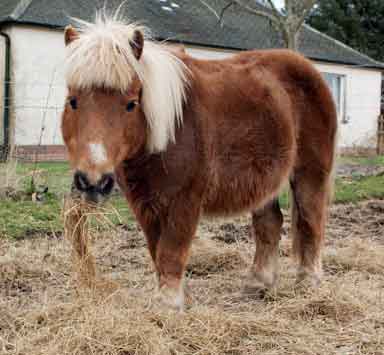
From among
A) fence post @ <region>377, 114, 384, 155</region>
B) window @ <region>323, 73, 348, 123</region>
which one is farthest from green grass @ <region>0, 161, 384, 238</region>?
window @ <region>323, 73, 348, 123</region>

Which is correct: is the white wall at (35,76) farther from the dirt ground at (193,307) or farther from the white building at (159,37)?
the dirt ground at (193,307)

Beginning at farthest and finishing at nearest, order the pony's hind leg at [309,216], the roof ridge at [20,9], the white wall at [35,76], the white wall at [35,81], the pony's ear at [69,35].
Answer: the roof ridge at [20,9], the white wall at [35,76], the white wall at [35,81], the pony's hind leg at [309,216], the pony's ear at [69,35]

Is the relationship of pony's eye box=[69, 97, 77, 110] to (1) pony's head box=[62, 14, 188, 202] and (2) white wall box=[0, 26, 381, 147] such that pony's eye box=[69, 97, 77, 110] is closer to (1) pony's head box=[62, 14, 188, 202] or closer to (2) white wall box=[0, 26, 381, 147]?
(1) pony's head box=[62, 14, 188, 202]

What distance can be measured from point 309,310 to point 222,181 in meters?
1.06

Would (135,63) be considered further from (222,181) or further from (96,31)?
(222,181)

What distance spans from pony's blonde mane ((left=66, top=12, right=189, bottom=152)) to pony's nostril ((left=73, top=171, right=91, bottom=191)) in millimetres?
516

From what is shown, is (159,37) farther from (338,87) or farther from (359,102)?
(359,102)

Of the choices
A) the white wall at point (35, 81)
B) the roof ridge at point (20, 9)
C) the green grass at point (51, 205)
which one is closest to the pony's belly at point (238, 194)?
the green grass at point (51, 205)

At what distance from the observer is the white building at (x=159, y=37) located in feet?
45.3

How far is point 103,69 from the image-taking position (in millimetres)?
3064

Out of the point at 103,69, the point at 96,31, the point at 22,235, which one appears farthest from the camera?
the point at 22,235

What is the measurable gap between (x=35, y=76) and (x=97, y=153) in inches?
488

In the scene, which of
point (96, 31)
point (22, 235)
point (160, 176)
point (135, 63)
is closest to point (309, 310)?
point (160, 176)

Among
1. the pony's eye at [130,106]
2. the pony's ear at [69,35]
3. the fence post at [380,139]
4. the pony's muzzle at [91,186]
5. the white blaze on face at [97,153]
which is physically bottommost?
the fence post at [380,139]
